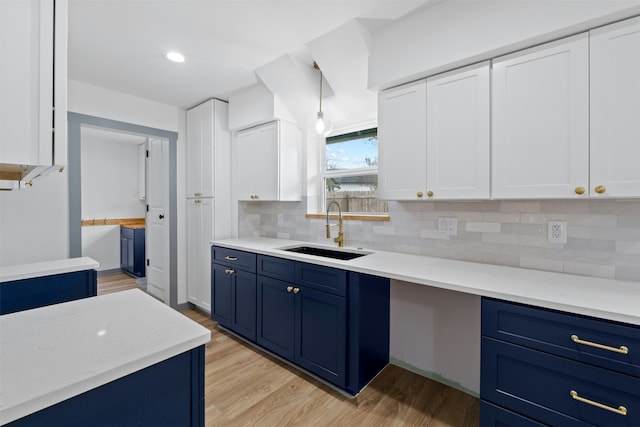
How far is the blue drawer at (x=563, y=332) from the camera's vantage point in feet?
3.69

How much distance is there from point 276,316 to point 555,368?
179cm

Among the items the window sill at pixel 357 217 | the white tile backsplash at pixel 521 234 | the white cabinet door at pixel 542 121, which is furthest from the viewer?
the window sill at pixel 357 217

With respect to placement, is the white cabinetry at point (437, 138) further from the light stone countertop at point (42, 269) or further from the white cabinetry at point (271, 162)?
the light stone countertop at point (42, 269)

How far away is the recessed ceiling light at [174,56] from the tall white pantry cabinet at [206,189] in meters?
0.82

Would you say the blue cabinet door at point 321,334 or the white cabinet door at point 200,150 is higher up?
the white cabinet door at point 200,150

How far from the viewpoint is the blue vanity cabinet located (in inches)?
77.7

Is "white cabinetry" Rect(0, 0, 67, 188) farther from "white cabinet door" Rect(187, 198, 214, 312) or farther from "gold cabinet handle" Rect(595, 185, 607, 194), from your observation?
"white cabinet door" Rect(187, 198, 214, 312)

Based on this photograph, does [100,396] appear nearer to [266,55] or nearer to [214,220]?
[266,55]

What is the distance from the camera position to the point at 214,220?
3.25 metres

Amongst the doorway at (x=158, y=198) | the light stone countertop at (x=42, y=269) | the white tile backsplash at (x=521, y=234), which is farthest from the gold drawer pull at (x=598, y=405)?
the doorway at (x=158, y=198)

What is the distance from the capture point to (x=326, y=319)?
2.07 meters

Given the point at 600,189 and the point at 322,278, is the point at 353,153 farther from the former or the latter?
the point at 600,189

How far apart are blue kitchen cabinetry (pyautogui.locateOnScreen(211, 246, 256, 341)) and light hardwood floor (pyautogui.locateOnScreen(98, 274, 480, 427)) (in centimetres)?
35

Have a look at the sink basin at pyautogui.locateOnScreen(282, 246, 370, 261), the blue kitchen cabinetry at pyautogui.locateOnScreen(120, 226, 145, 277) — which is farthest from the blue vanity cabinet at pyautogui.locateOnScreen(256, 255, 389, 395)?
the blue kitchen cabinetry at pyautogui.locateOnScreen(120, 226, 145, 277)
